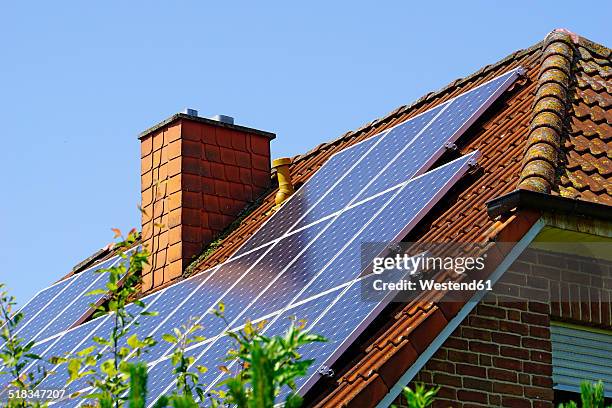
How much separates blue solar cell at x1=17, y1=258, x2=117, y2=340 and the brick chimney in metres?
1.14

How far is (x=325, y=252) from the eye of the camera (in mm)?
14023

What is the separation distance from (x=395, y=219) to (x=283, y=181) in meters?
4.58

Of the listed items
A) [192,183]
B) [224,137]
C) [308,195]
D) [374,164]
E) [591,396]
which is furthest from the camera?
[224,137]

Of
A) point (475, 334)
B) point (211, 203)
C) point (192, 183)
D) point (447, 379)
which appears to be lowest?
point (447, 379)

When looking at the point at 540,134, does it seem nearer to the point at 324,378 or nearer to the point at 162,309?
the point at 324,378

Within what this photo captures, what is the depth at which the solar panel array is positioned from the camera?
12.7 metres

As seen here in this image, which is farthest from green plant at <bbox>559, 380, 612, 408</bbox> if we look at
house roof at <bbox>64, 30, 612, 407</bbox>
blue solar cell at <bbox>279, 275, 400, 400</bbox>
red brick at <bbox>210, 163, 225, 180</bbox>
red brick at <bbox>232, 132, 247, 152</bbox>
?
red brick at <bbox>232, 132, 247, 152</bbox>

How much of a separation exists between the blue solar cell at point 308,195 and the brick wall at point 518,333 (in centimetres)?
422

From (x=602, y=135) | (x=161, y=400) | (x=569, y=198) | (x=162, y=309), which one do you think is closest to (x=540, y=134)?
(x=602, y=135)

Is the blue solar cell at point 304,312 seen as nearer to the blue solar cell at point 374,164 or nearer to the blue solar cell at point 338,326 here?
the blue solar cell at point 338,326

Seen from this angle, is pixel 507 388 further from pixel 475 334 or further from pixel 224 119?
pixel 224 119

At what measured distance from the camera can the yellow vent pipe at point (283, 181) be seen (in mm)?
17672

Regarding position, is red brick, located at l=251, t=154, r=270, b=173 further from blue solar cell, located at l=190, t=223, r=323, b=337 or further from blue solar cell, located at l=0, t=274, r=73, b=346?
blue solar cell, located at l=190, t=223, r=323, b=337

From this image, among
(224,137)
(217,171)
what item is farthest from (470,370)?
(224,137)
